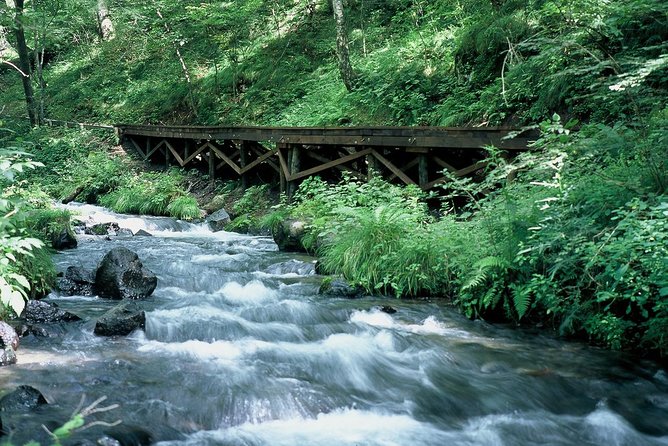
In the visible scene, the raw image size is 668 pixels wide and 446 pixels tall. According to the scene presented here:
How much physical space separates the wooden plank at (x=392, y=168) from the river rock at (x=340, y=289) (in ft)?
10.9

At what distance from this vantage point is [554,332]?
6.52 meters

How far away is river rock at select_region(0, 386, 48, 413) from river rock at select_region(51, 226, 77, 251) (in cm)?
686

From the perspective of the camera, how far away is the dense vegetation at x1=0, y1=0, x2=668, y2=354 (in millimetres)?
6066

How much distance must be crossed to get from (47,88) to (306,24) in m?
15.9

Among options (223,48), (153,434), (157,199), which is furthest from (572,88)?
(223,48)

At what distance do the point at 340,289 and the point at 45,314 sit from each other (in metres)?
3.61

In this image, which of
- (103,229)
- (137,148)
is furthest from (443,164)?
(137,148)

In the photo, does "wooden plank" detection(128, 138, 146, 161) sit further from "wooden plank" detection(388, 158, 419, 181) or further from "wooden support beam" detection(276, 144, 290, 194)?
A: "wooden plank" detection(388, 158, 419, 181)

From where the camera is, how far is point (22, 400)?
14.7 ft

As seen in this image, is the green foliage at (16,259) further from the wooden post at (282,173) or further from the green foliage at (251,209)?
the wooden post at (282,173)

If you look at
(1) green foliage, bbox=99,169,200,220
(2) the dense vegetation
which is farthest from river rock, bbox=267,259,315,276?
(1) green foliage, bbox=99,169,200,220

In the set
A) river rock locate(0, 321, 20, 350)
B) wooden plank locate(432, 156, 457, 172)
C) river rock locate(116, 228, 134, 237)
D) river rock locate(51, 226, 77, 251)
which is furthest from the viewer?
river rock locate(116, 228, 134, 237)

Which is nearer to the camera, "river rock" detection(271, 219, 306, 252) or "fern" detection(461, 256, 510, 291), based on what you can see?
"fern" detection(461, 256, 510, 291)

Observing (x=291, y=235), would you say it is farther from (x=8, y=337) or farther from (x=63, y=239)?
(x=8, y=337)
